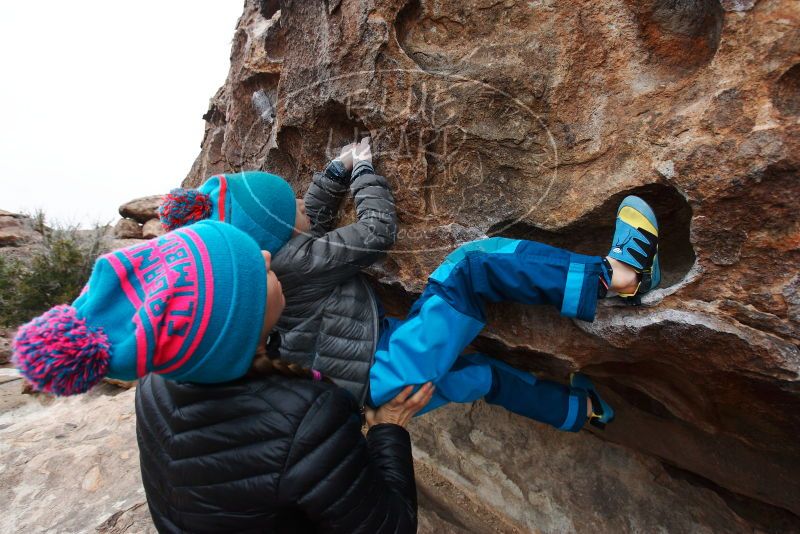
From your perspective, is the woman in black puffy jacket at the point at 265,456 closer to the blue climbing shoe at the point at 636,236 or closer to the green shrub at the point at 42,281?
the blue climbing shoe at the point at 636,236

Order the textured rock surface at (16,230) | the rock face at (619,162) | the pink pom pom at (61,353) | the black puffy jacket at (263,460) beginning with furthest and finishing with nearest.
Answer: the textured rock surface at (16,230), the rock face at (619,162), the black puffy jacket at (263,460), the pink pom pom at (61,353)

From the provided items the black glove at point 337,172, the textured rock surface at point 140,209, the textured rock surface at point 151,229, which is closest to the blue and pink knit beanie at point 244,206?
the black glove at point 337,172

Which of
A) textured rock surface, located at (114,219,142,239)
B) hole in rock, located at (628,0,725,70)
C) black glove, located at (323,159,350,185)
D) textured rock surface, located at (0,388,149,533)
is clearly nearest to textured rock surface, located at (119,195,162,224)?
textured rock surface, located at (114,219,142,239)

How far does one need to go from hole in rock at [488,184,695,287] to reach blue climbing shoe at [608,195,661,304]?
12 cm

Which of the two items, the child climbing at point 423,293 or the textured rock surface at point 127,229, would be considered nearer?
the child climbing at point 423,293

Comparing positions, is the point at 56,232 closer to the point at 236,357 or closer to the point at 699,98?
the point at 236,357

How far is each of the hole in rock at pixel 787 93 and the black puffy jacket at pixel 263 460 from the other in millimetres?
1562

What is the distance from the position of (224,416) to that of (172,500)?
331 mm

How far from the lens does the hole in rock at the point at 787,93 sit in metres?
1.31

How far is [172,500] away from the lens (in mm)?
1322

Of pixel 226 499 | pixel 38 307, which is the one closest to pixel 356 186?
pixel 226 499

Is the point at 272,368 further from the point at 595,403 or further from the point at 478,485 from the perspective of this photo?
the point at 478,485

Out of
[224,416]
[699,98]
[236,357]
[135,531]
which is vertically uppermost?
[699,98]

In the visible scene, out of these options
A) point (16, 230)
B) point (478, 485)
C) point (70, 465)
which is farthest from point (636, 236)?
point (16, 230)
